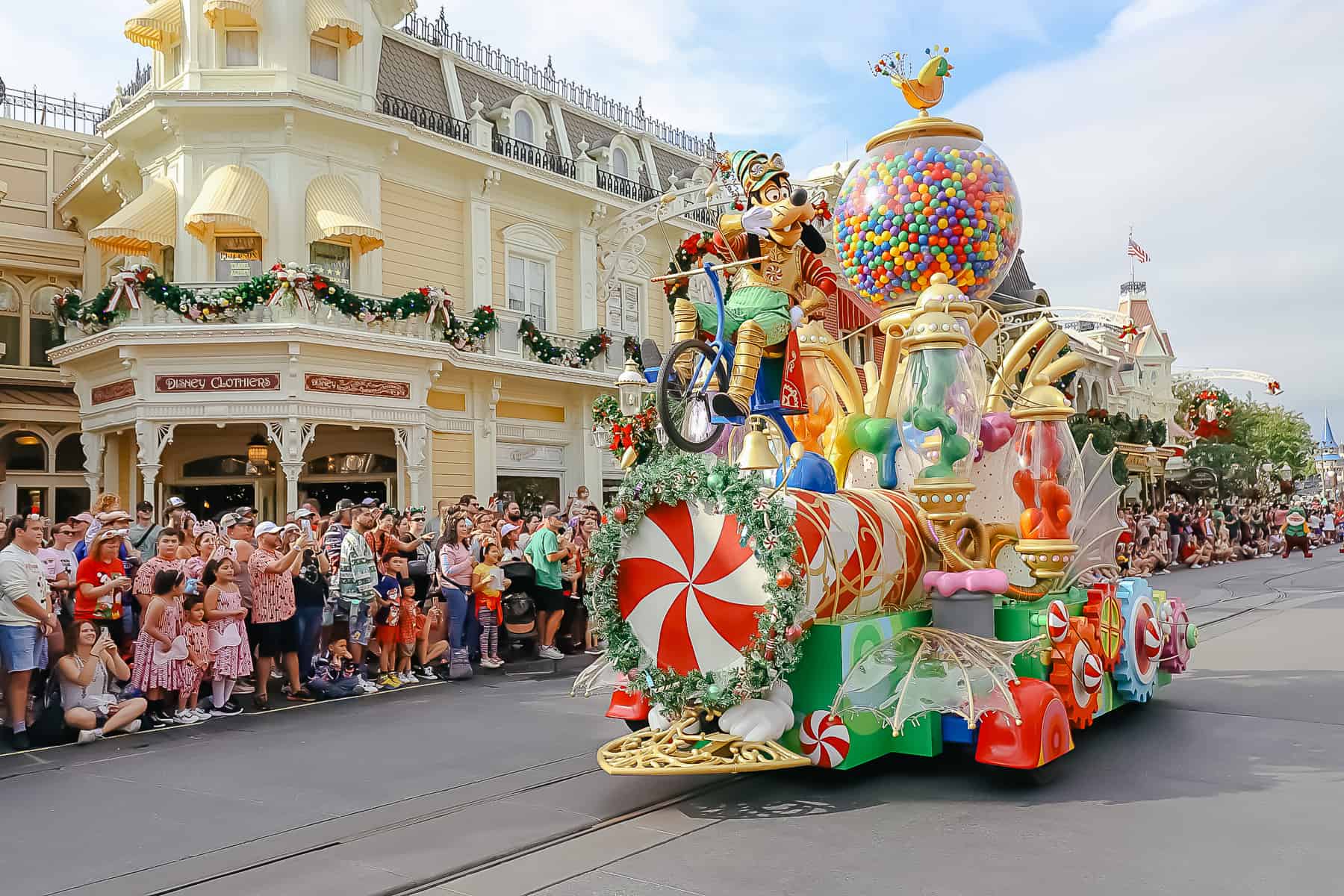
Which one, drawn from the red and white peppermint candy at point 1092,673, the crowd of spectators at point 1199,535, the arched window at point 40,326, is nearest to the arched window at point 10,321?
the arched window at point 40,326

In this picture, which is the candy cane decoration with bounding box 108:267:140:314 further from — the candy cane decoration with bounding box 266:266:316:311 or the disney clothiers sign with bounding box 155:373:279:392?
the candy cane decoration with bounding box 266:266:316:311

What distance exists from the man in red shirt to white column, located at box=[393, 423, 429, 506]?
25.4 feet

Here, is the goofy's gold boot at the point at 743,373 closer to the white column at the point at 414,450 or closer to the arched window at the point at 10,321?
the white column at the point at 414,450

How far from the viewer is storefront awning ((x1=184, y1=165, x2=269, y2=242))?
1605 centimetres

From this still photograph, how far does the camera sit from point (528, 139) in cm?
2164

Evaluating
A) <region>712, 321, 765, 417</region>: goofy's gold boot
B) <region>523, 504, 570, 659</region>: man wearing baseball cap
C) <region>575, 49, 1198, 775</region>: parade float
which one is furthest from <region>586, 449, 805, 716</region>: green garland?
<region>523, 504, 570, 659</region>: man wearing baseball cap

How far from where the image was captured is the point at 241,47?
56.5 feet

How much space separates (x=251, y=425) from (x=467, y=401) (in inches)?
156

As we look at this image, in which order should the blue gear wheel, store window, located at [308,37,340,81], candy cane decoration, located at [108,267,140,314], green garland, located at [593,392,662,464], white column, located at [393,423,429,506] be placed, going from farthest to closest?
store window, located at [308,37,340,81]
white column, located at [393,423,429,506]
candy cane decoration, located at [108,267,140,314]
green garland, located at [593,392,662,464]
the blue gear wheel

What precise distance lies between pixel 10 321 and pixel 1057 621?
70.7ft

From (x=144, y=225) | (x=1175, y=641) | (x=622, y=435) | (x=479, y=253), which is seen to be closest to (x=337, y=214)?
(x=144, y=225)

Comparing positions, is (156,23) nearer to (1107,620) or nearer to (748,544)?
(748,544)

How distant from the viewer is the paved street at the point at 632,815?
14.9ft

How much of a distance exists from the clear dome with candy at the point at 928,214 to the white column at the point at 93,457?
1502 cm
